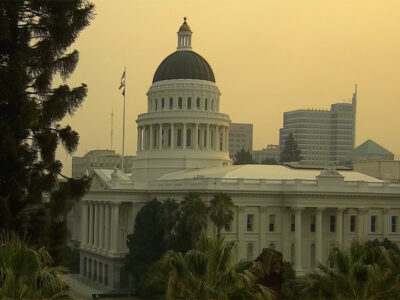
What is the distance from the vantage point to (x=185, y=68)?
4242 inches

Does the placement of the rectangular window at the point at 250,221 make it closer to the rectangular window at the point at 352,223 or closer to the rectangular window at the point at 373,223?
the rectangular window at the point at 352,223

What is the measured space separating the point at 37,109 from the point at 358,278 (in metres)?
15.6

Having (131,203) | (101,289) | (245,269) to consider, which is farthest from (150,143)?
(245,269)

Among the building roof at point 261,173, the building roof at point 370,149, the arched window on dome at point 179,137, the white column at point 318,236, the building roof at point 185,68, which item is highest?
the building roof at point 185,68

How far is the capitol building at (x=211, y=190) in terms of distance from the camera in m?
84.9

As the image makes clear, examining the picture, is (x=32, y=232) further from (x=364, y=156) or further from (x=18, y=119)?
(x=364, y=156)

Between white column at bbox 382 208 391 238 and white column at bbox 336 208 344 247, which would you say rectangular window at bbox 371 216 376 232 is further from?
white column at bbox 336 208 344 247

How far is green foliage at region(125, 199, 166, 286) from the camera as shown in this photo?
8588 cm

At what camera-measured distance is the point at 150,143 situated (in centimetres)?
10869

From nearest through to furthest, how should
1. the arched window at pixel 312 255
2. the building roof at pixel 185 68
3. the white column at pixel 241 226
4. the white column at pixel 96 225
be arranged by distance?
the white column at pixel 241 226 < the arched window at pixel 312 255 < the white column at pixel 96 225 < the building roof at pixel 185 68

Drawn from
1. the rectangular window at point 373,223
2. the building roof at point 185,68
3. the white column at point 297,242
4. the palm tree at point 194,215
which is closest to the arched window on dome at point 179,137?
the building roof at point 185,68

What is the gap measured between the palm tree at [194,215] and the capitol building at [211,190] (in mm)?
4246

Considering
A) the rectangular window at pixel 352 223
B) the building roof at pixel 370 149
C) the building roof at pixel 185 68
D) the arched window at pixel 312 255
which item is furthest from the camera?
the building roof at pixel 370 149

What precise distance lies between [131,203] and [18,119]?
63.3 meters
